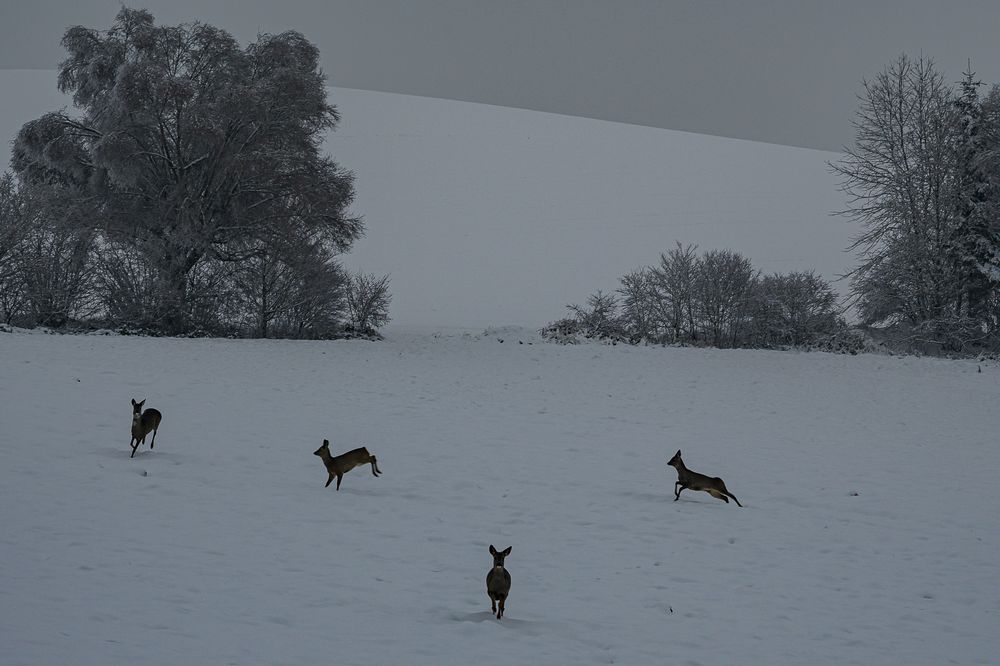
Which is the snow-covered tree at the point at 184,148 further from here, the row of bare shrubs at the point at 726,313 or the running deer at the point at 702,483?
the running deer at the point at 702,483

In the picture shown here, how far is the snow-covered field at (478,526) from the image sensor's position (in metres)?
5.63

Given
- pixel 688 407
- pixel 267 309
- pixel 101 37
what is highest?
pixel 101 37

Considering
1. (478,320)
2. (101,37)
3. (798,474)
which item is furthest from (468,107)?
(798,474)

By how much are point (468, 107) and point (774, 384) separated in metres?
92.0

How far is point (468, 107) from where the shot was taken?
343ft

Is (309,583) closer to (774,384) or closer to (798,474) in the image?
(798,474)

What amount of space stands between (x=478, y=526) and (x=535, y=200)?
2452 inches

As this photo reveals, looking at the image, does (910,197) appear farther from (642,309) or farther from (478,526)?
(478,526)

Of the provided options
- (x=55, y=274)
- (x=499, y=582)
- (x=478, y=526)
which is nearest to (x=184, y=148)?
(x=55, y=274)

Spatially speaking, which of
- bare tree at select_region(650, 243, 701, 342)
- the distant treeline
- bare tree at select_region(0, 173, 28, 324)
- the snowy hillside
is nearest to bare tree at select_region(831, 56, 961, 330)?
the distant treeline

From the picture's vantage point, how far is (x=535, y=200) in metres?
69.1

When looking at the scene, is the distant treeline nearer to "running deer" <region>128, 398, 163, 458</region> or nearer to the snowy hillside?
the snowy hillside

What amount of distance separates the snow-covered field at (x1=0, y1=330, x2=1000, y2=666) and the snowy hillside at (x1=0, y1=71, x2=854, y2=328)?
2205 cm

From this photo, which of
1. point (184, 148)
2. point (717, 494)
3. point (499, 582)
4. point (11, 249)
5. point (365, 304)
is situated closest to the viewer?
point (499, 582)
